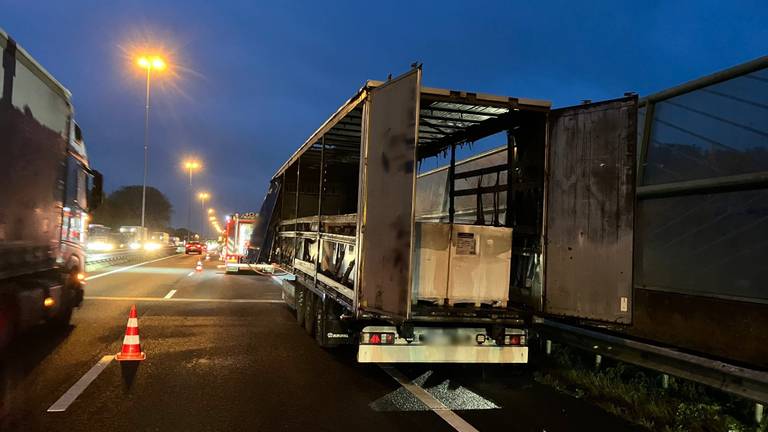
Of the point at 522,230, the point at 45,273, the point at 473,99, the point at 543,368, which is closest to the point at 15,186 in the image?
the point at 45,273

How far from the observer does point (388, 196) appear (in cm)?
549

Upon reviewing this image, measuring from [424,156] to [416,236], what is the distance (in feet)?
14.2

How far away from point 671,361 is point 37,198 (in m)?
8.34

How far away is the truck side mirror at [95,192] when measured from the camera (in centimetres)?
1127

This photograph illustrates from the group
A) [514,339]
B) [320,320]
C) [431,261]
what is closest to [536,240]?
[514,339]

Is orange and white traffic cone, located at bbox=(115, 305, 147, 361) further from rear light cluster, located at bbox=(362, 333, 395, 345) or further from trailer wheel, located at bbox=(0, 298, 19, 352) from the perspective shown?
rear light cluster, located at bbox=(362, 333, 395, 345)

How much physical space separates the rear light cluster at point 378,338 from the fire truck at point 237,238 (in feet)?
52.8

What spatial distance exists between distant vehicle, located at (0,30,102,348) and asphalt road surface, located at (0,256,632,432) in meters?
0.69

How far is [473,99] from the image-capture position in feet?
20.6

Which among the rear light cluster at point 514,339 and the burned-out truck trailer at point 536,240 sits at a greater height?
the burned-out truck trailer at point 536,240

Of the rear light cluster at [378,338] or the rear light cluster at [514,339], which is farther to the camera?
the rear light cluster at [514,339]

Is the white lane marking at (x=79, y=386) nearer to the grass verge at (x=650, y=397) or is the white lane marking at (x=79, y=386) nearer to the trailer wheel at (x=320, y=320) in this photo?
the trailer wheel at (x=320, y=320)

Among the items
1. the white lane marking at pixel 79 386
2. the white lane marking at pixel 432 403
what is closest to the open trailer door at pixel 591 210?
the white lane marking at pixel 432 403

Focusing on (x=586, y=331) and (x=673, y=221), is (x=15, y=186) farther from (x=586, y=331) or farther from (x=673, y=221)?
(x=673, y=221)
